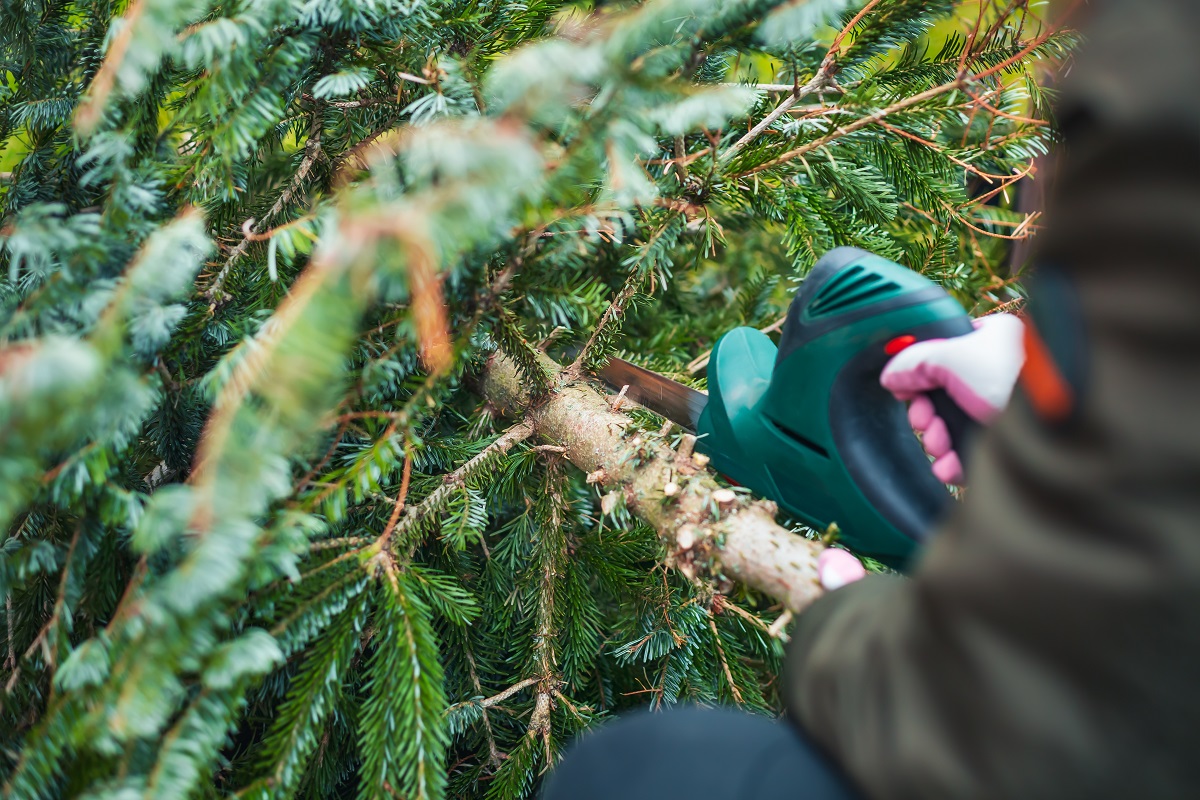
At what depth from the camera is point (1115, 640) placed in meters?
0.33

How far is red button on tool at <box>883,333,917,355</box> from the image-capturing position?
0.72m

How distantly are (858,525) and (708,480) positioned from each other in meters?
0.18

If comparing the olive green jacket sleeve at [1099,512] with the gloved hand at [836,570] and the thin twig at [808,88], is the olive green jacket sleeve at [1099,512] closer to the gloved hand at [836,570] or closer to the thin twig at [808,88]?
the gloved hand at [836,570]

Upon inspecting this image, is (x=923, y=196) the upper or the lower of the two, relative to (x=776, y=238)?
upper

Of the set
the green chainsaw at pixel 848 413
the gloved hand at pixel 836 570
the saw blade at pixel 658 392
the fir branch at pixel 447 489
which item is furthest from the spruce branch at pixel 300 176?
the gloved hand at pixel 836 570

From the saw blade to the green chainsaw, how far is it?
0.08 m

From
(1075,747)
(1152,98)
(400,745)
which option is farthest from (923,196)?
(400,745)

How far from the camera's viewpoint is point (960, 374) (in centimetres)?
67

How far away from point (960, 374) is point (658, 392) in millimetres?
440

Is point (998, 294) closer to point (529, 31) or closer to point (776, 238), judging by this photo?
point (776, 238)

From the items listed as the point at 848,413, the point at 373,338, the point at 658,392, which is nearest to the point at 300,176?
the point at 373,338

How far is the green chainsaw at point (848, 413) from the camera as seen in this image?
28.6 inches

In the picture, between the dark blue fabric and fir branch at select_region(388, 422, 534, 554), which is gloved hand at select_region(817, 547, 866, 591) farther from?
fir branch at select_region(388, 422, 534, 554)

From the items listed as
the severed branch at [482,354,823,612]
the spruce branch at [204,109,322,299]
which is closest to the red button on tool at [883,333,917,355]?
the severed branch at [482,354,823,612]
